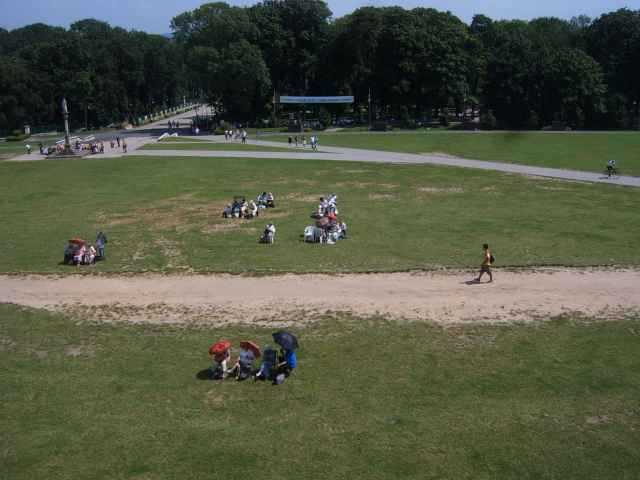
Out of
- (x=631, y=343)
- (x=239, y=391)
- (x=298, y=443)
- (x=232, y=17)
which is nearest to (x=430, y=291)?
(x=631, y=343)

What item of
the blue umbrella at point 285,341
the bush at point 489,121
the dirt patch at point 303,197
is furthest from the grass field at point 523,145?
the blue umbrella at point 285,341

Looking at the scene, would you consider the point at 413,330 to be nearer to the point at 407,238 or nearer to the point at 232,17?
the point at 407,238

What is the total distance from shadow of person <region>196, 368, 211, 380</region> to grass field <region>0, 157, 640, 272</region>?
835 centimetres

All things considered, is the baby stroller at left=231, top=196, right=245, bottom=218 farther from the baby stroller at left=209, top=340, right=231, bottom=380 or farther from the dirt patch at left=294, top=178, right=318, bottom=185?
the baby stroller at left=209, top=340, right=231, bottom=380

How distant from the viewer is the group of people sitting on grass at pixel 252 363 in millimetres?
14867

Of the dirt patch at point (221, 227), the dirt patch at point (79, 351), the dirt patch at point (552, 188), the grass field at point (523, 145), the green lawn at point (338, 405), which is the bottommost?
the green lawn at point (338, 405)

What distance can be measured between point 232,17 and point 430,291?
278 ft

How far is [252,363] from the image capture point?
1512 centimetres

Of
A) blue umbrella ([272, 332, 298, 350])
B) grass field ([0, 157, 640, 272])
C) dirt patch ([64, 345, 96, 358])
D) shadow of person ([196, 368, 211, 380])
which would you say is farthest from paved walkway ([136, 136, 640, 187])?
dirt patch ([64, 345, 96, 358])

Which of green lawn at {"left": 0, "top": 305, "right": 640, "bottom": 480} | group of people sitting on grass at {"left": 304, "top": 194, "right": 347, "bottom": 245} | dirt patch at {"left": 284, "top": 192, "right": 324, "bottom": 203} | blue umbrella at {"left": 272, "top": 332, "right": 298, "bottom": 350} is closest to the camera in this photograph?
green lawn at {"left": 0, "top": 305, "right": 640, "bottom": 480}

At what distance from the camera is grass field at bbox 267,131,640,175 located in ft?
175

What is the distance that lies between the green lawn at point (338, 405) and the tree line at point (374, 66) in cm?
7496

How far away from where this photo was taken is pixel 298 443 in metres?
11.9

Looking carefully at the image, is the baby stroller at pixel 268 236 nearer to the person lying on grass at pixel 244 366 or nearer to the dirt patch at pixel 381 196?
the dirt patch at pixel 381 196
